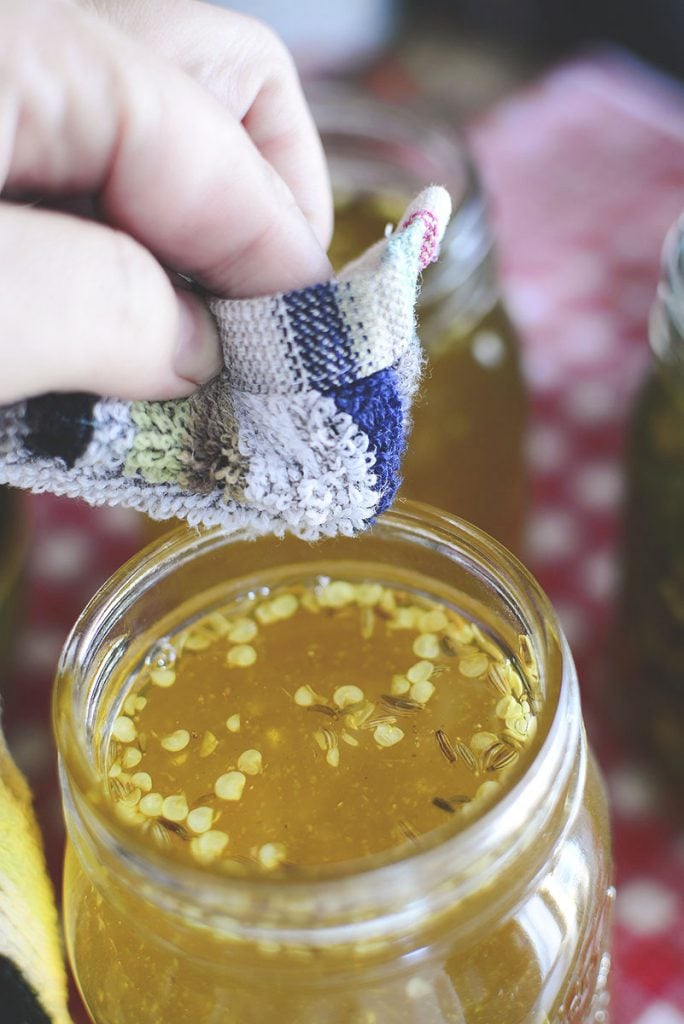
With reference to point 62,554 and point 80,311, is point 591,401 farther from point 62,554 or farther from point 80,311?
point 80,311

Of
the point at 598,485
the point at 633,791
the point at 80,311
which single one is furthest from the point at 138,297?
the point at 598,485

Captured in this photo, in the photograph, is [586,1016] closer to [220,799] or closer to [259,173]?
[220,799]

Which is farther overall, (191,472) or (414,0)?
(414,0)

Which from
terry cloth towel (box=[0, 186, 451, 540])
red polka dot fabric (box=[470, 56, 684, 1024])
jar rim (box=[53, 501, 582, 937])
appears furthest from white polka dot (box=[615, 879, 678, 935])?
terry cloth towel (box=[0, 186, 451, 540])

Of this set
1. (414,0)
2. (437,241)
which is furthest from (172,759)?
(414,0)

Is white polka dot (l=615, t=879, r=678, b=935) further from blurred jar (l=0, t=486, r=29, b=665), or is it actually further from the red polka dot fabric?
blurred jar (l=0, t=486, r=29, b=665)

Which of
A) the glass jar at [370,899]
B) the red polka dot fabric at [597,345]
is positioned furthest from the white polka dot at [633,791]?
the glass jar at [370,899]
